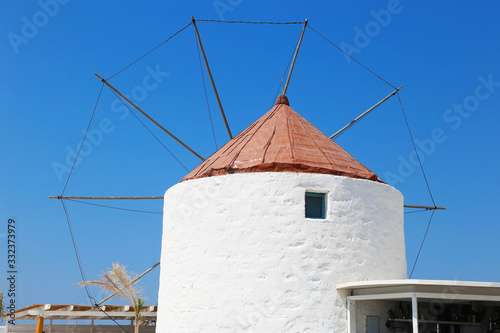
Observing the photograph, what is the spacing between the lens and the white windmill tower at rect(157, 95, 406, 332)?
35.5 feet

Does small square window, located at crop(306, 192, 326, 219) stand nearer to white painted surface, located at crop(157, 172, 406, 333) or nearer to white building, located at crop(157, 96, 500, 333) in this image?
white building, located at crop(157, 96, 500, 333)

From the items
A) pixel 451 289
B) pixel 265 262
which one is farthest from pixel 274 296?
pixel 451 289

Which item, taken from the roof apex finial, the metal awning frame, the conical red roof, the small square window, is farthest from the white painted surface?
the roof apex finial

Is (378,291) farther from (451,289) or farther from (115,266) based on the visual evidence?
(115,266)

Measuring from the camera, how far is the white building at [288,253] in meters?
10.8

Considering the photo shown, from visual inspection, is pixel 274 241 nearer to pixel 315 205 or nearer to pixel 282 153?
pixel 315 205

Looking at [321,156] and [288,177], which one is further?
[321,156]

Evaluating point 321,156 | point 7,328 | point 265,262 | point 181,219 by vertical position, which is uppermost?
point 321,156

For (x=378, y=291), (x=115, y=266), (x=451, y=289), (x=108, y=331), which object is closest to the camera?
(x=451, y=289)

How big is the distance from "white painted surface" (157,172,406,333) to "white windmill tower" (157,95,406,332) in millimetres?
19

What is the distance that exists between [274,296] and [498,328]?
4707 millimetres

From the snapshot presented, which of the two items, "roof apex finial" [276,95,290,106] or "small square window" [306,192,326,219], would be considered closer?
"small square window" [306,192,326,219]

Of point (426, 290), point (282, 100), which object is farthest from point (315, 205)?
point (282, 100)

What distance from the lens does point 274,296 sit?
423 inches
